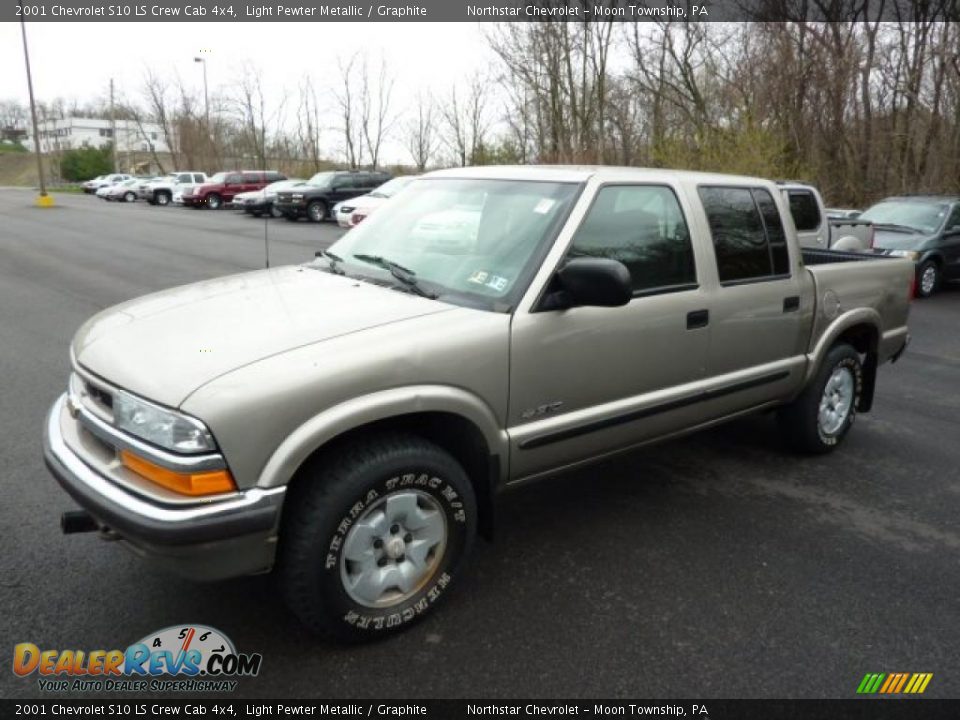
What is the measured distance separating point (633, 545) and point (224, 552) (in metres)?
2.05

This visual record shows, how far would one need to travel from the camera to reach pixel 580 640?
9.62ft

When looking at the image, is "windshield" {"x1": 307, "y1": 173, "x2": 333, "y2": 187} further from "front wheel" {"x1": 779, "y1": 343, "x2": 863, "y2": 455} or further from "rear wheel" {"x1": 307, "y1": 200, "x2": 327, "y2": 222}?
"front wheel" {"x1": 779, "y1": 343, "x2": 863, "y2": 455}

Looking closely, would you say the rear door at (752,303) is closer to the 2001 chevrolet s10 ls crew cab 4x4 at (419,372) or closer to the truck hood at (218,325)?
the 2001 chevrolet s10 ls crew cab 4x4 at (419,372)

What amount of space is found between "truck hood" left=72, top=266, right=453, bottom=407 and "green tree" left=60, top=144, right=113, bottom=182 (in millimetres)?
77869

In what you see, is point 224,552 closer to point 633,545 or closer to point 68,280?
point 633,545

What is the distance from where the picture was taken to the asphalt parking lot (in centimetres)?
274

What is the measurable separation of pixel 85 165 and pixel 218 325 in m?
78.9

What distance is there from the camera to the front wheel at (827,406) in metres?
4.73

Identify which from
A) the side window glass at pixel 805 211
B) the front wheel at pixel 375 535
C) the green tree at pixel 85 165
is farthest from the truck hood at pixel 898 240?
the green tree at pixel 85 165

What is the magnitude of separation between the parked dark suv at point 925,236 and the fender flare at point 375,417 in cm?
1090

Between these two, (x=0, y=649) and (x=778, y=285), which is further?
(x=778, y=285)

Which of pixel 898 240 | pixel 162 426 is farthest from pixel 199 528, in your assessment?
pixel 898 240

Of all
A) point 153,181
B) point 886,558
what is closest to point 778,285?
point 886,558

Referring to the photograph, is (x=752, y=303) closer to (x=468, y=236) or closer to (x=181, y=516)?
(x=468, y=236)
